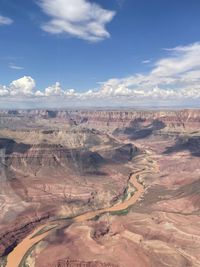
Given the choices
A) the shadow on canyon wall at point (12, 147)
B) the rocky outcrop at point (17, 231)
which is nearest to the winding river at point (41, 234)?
the rocky outcrop at point (17, 231)

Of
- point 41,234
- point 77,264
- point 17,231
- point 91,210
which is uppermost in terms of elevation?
point 77,264

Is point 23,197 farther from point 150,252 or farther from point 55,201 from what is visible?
point 150,252

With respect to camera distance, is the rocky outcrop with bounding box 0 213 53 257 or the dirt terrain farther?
the rocky outcrop with bounding box 0 213 53 257

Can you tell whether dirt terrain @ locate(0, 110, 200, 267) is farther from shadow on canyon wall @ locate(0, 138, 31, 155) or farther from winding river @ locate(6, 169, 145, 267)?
shadow on canyon wall @ locate(0, 138, 31, 155)

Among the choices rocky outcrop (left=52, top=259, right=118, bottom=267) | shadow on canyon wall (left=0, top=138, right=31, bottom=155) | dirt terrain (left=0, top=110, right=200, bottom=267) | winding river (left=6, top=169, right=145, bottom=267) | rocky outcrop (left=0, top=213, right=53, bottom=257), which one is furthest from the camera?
shadow on canyon wall (left=0, top=138, right=31, bottom=155)

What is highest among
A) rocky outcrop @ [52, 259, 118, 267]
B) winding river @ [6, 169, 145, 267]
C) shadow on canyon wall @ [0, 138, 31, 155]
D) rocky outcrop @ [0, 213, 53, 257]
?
shadow on canyon wall @ [0, 138, 31, 155]

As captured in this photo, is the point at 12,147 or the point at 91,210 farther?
the point at 12,147

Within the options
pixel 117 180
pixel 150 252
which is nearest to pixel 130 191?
pixel 117 180

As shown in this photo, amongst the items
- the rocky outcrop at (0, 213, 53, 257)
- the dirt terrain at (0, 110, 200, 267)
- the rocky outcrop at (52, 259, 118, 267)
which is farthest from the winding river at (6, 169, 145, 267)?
the rocky outcrop at (52, 259, 118, 267)


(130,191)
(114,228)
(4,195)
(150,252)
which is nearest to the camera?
(150,252)

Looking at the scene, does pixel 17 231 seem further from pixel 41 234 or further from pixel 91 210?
pixel 91 210

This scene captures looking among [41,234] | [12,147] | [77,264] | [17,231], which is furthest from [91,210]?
[12,147]
